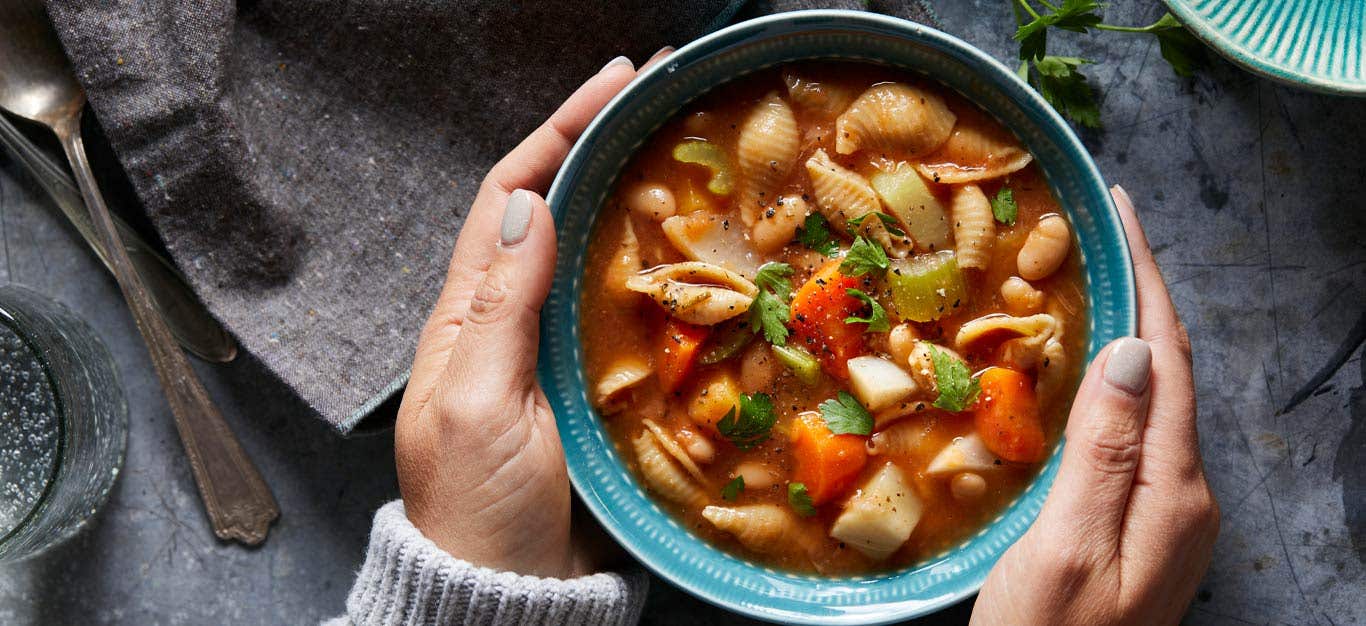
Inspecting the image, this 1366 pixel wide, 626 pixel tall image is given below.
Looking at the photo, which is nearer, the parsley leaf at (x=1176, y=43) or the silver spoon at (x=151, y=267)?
the parsley leaf at (x=1176, y=43)

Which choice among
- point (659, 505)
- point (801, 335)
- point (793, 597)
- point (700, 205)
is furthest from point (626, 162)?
point (793, 597)

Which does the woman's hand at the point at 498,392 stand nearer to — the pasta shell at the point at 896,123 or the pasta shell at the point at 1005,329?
the pasta shell at the point at 896,123

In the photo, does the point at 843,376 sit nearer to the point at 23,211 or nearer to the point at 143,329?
the point at 143,329

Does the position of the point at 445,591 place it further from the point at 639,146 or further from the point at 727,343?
the point at 639,146

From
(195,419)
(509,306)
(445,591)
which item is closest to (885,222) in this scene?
(509,306)

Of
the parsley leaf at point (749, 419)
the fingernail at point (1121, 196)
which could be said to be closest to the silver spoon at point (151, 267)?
the parsley leaf at point (749, 419)

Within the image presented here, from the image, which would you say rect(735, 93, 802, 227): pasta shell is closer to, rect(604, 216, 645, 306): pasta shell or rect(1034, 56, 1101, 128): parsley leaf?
rect(604, 216, 645, 306): pasta shell
